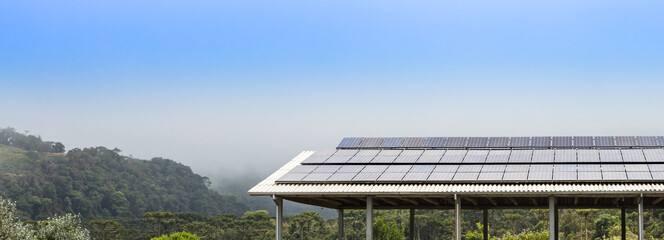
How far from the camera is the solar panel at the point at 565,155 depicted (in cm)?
2447

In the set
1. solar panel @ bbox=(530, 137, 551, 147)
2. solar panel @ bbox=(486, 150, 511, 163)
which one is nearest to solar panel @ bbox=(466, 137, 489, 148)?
solar panel @ bbox=(486, 150, 511, 163)

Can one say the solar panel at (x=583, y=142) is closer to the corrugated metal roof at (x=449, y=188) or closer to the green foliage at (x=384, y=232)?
the corrugated metal roof at (x=449, y=188)

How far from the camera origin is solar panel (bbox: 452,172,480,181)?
22.5 meters

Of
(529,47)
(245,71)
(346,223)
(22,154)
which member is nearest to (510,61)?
(529,47)

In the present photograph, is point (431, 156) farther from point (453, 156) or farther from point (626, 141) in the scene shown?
point (626, 141)

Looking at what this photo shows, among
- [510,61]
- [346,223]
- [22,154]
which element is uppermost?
[510,61]

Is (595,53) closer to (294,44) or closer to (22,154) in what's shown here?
(294,44)

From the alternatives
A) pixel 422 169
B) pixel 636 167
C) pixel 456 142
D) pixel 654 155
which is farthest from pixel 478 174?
pixel 654 155

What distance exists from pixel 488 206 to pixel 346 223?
46.8 metres

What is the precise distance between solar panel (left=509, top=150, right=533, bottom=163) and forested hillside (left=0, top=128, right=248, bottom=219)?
284 ft

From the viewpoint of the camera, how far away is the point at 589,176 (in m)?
21.9

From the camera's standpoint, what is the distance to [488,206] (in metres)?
28.9

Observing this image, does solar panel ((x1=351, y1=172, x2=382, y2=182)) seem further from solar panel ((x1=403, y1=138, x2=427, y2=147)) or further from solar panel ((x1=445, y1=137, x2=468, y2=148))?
solar panel ((x1=445, y1=137, x2=468, y2=148))

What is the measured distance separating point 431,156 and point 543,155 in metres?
3.81
